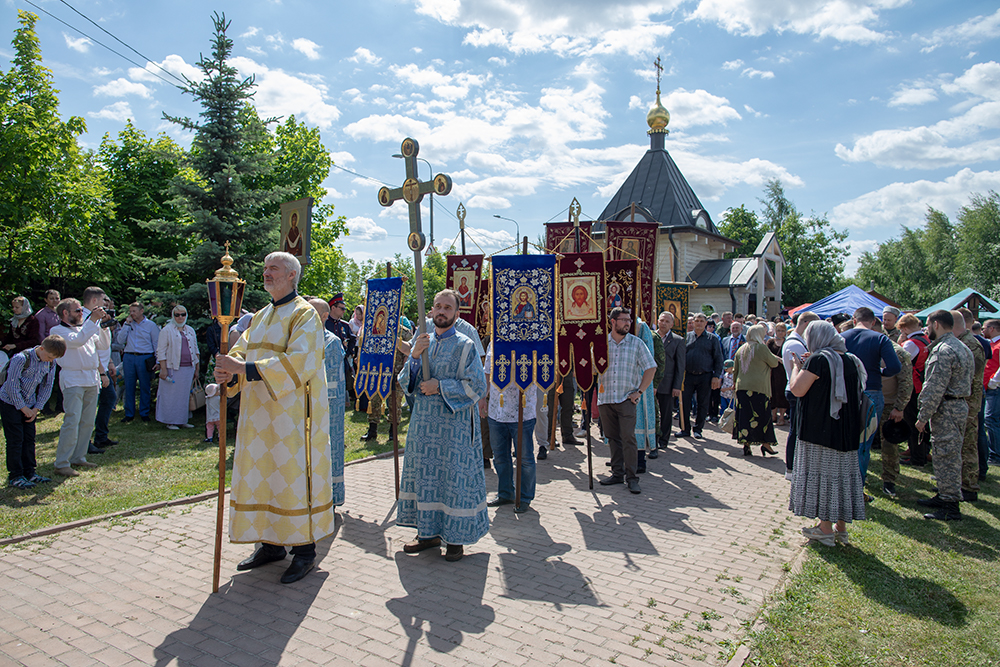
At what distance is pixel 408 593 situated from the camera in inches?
163

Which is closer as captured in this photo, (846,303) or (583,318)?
(583,318)

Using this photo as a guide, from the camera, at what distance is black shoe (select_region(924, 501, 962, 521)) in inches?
233

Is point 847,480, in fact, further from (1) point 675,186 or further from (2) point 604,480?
(1) point 675,186

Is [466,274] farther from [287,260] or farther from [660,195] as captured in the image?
[660,195]

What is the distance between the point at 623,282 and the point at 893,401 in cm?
360

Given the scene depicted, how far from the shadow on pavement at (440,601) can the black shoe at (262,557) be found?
93 cm

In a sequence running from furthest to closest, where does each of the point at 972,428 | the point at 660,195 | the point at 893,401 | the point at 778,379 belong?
the point at 660,195 < the point at 778,379 < the point at 893,401 < the point at 972,428

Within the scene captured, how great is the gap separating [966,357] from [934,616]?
318cm

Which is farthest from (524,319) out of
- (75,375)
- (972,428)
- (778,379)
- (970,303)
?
(970,303)

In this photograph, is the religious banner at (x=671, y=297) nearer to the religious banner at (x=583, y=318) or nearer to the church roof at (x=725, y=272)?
the religious banner at (x=583, y=318)

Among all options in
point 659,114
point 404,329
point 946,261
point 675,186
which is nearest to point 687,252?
point 675,186

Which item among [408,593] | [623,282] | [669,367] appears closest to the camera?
[408,593]

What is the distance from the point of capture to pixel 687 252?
1236 inches

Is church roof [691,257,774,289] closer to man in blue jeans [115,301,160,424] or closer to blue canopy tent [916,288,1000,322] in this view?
blue canopy tent [916,288,1000,322]
